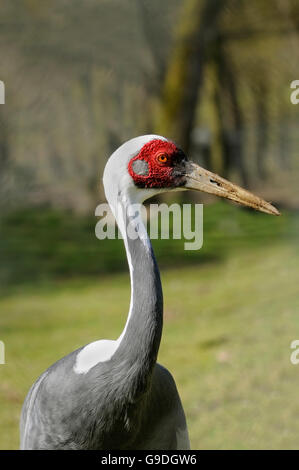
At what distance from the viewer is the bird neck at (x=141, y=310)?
1.63m

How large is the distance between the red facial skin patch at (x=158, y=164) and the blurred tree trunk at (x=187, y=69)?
175 inches

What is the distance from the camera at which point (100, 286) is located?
5.21m

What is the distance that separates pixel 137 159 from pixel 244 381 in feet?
6.50

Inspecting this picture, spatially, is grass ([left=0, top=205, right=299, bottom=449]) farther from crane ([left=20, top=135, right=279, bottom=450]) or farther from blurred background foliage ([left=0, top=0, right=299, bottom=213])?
A: crane ([left=20, top=135, right=279, bottom=450])

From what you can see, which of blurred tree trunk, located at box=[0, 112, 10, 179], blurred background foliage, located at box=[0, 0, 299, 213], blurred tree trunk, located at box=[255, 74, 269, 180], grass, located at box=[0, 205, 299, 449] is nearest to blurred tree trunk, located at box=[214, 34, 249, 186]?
blurred background foliage, located at box=[0, 0, 299, 213]

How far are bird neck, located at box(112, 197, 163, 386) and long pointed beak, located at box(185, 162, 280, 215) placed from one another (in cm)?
21

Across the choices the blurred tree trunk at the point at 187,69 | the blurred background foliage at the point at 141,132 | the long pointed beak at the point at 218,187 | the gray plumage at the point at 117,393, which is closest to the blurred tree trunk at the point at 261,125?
the blurred background foliage at the point at 141,132

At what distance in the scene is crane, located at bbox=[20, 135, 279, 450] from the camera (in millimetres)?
1645

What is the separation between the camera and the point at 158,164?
1760 millimetres

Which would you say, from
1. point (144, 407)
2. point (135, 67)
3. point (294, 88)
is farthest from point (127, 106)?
point (144, 407)

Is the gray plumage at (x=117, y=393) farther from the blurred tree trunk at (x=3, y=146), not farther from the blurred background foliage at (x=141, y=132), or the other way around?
the blurred tree trunk at (x=3, y=146)
